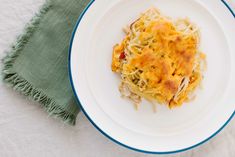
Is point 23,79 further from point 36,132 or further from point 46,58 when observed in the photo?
point 36,132

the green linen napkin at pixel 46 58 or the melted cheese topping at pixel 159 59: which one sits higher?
the melted cheese topping at pixel 159 59

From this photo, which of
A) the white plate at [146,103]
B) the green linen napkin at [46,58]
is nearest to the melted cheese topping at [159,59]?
the white plate at [146,103]

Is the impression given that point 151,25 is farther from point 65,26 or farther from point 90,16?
point 65,26

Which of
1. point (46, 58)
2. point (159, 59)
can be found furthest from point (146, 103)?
point (46, 58)

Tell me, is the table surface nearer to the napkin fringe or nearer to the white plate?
the napkin fringe

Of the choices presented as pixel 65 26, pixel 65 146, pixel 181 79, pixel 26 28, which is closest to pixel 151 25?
pixel 181 79

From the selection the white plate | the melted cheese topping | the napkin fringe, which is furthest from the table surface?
the melted cheese topping

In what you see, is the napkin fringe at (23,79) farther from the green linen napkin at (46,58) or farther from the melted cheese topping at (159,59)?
the melted cheese topping at (159,59)
